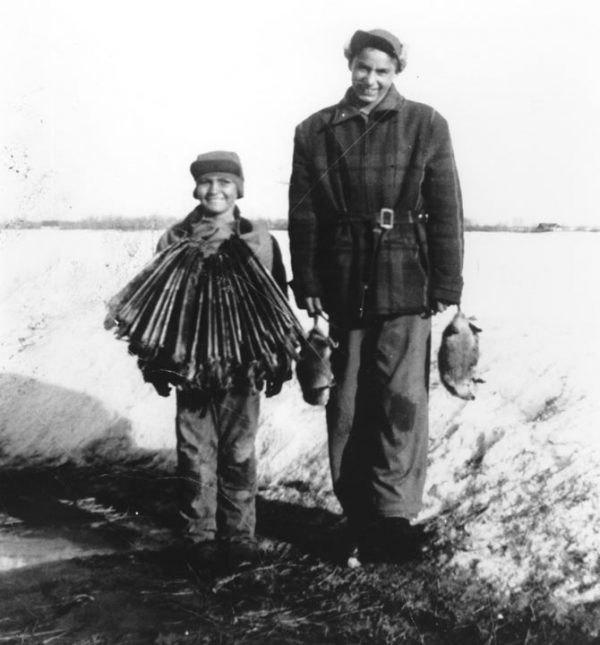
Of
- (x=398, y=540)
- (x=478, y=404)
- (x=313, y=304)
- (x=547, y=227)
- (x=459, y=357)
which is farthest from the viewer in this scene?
(x=547, y=227)

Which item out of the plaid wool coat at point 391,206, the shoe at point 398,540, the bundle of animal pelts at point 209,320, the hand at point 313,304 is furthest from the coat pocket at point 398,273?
the shoe at point 398,540

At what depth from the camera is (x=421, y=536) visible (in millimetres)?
4344

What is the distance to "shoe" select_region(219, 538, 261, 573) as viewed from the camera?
428 centimetres

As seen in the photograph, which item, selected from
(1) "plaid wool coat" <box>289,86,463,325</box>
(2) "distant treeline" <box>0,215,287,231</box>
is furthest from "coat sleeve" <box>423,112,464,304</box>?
(2) "distant treeline" <box>0,215,287,231</box>

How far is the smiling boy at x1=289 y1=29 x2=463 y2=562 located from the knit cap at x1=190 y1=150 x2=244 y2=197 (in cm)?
30

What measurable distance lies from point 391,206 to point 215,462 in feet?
5.25

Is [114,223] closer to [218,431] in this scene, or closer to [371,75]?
[218,431]

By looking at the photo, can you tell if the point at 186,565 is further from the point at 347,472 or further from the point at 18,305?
the point at 18,305

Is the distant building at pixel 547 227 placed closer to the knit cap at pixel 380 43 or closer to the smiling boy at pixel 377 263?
the smiling boy at pixel 377 263

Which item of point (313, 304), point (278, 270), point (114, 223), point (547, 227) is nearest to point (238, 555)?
point (313, 304)

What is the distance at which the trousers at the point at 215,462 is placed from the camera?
430cm

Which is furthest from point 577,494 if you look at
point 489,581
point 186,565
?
point 186,565

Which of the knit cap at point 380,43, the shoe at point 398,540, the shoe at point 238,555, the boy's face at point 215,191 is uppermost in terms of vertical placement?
the knit cap at point 380,43

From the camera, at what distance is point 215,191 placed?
425 cm
